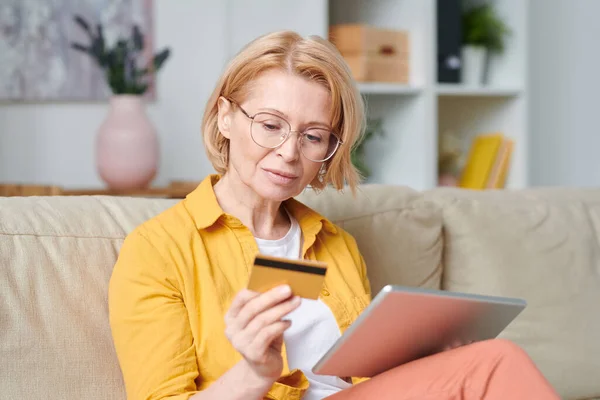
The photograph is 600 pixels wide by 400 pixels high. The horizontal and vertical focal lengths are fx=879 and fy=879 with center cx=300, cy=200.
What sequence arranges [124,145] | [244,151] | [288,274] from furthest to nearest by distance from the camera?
[124,145], [244,151], [288,274]

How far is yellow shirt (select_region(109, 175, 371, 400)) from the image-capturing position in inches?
51.6

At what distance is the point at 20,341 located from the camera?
1.43m

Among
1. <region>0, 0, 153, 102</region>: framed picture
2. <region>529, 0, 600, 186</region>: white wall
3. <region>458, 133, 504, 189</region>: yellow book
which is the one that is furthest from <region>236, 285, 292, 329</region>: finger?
<region>529, 0, 600, 186</region>: white wall

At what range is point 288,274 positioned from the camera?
108 centimetres

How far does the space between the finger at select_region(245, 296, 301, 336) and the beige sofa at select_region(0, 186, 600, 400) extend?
18.7 inches

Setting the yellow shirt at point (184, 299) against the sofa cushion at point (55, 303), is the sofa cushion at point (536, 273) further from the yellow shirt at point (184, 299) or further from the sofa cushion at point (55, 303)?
the sofa cushion at point (55, 303)

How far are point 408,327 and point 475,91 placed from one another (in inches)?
84.0

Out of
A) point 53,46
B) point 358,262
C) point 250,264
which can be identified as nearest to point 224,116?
point 250,264

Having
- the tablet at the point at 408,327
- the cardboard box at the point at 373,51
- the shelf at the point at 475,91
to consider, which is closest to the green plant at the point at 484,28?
the shelf at the point at 475,91

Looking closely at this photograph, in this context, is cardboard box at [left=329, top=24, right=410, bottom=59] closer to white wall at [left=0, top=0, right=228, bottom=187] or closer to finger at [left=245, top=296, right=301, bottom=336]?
white wall at [left=0, top=0, right=228, bottom=187]

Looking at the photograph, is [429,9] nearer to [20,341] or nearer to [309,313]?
[309,313]

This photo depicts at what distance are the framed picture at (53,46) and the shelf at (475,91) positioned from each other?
1.12m

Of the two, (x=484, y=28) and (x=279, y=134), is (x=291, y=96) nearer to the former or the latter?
(x=279, y=134)

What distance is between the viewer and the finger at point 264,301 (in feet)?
3.58
